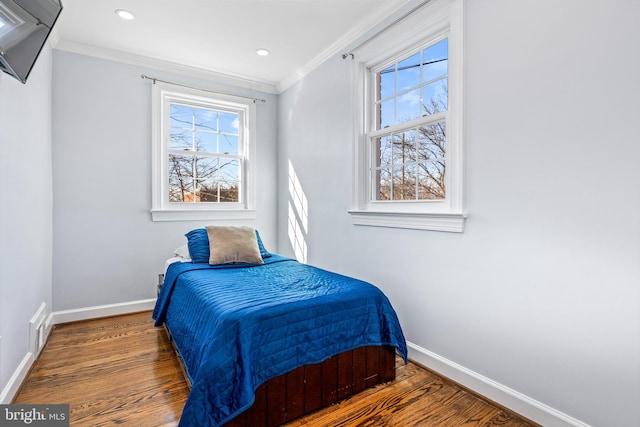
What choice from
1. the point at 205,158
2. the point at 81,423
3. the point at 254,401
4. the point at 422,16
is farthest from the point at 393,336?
the point at 205,158

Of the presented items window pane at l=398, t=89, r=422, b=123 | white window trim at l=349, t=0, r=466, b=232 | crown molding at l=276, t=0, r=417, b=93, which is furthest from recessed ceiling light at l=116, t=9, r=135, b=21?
window pane at l=398, t=89, r=422, b=123

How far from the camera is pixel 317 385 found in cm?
178

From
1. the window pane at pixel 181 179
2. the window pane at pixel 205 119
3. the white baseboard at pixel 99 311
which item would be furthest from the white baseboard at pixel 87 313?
the window pane at pixel 205 119

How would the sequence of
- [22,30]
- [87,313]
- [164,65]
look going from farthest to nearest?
[164,65]
[87,313]
[22,30]

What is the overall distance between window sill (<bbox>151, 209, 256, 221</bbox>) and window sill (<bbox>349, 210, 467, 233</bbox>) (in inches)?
62.3

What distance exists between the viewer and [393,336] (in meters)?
2.02

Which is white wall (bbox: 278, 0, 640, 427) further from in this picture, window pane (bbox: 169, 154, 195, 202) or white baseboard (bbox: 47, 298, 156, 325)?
white baseboard (bbox: 47, 298, 156, 325)

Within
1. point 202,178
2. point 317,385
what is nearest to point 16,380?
point 317,385

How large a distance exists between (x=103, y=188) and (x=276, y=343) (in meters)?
2.61

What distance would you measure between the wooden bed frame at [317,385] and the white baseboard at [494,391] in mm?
311

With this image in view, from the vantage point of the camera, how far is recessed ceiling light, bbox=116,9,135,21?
2576 mm

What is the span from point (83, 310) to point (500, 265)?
11.6 feet

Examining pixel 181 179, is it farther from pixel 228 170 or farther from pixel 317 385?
pixel 317 385

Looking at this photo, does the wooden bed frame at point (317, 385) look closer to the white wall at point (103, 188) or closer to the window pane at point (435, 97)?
the window pane at point (435, 97)
